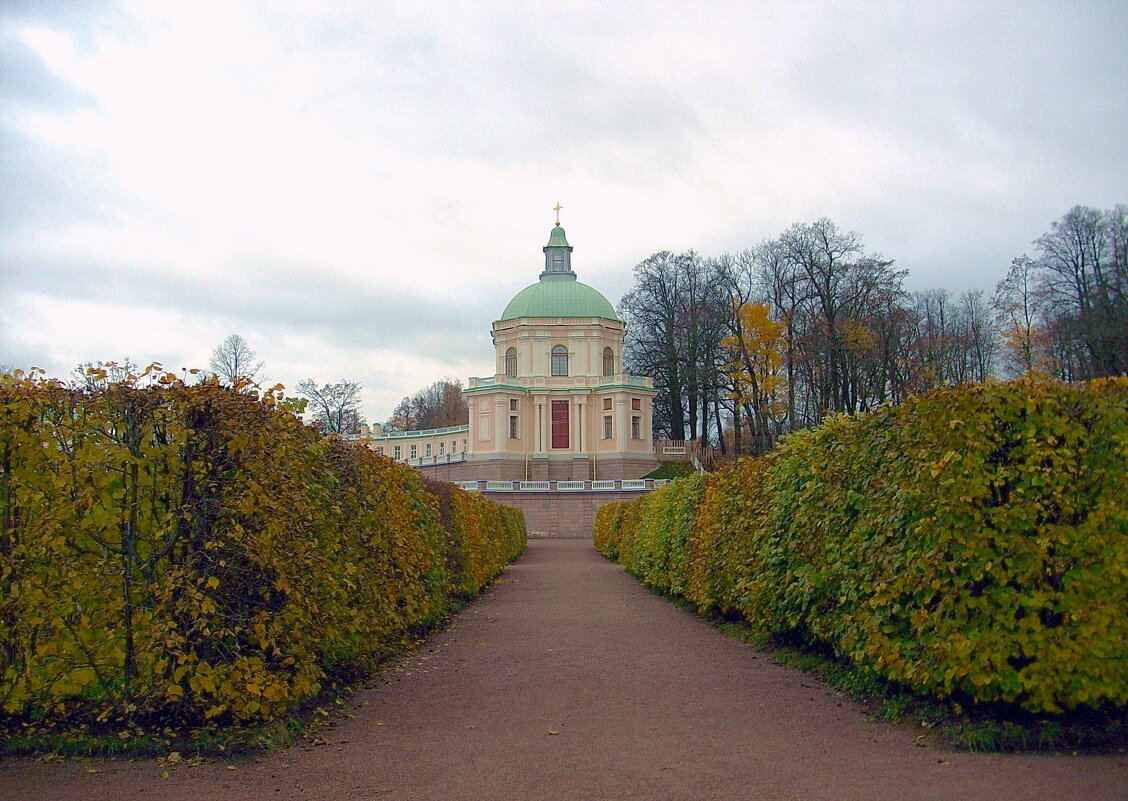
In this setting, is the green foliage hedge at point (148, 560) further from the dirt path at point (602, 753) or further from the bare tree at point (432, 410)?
the bare tree at point (432, 410)

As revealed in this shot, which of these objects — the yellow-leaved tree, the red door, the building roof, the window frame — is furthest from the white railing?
the building roof

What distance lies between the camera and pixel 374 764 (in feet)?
19.6

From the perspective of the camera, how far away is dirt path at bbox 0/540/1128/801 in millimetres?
5371

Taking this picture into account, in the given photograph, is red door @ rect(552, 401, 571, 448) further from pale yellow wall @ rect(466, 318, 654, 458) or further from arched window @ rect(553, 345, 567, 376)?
arched window @ rect(553, 345, 567, 376)

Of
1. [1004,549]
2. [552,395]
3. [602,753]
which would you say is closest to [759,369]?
[552,395]

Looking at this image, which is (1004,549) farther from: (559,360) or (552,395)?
(559,360)

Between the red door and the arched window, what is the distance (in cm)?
229

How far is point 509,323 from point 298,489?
63.2 metres

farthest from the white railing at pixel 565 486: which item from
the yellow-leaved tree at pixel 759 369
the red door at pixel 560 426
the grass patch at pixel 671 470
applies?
the red door at pixel 560 426

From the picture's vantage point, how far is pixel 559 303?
229 feet

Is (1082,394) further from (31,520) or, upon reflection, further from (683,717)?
(31,520)

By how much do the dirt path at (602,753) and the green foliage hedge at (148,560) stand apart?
1.69ft

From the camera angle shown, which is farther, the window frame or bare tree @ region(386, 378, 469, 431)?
bare tree @ region(386, 378, 469, 431)

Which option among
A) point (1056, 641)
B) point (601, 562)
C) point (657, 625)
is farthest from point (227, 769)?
point (601, 562)
